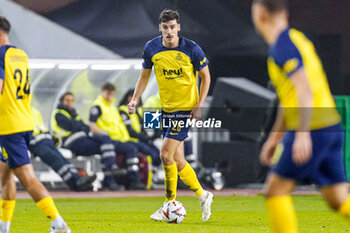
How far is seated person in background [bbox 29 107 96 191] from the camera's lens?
46.8 ft

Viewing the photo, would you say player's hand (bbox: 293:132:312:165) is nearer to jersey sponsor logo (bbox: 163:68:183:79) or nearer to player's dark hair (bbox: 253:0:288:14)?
player's dark hair (bbox: 253:0:288:14)

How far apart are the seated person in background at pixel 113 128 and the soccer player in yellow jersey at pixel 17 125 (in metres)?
8.16

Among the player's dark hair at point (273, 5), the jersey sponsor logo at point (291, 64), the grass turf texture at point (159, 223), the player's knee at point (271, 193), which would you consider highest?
the player's dark hair at point (273, 5)

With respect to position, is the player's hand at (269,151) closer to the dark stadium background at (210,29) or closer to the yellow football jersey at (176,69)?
the yellow football jersey at (176,69)

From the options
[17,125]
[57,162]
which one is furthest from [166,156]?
[57,162]

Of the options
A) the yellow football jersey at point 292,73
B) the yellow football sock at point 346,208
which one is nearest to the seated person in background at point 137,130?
the yellow football sock at point 346,208

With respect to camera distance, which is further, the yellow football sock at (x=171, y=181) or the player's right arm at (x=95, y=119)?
the player's right arm at (x=95, y=119)

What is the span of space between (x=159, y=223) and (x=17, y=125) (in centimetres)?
239

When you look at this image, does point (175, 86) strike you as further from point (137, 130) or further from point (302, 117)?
point (137, 130)

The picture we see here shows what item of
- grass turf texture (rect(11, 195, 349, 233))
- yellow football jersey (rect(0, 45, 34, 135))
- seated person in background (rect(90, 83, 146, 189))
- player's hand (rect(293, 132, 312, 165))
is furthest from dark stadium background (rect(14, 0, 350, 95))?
player's hand (rect(293, 132, 312, 165))

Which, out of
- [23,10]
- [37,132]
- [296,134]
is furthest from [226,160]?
[296,134]

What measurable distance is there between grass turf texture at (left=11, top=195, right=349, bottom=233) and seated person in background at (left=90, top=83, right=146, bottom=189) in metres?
1.93

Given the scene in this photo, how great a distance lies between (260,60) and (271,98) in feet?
6.66

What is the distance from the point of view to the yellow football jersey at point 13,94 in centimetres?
683
